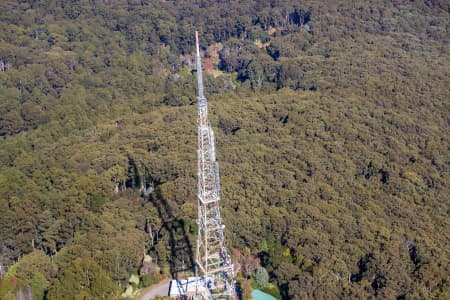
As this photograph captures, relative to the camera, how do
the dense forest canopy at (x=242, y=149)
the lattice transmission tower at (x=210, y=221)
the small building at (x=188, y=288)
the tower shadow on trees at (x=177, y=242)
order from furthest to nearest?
the tower shadow on trees at (x=177, y=242) → the dense forest canopy at (x=242, y=149) → the small building at (x=188, y=288) → the lattice transmission tower at (x=210, y=221)

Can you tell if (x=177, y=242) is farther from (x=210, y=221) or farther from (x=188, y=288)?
(x=210, y=221)

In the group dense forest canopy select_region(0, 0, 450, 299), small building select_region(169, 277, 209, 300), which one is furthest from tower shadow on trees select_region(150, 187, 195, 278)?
small building select_region(169, 277, 209, 300)

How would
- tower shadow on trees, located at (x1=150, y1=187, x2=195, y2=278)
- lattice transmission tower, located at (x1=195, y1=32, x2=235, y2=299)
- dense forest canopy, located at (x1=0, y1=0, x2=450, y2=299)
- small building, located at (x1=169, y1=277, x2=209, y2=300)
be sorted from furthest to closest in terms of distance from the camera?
tower shadow on trees, located at (x1=150, y1=187, x2=195, y2=278) < dense forest canopy, located at (x1=0, y1=0, x2=450, y2=299) < small building, located at (x1=169, y1=277, x2=209, y2=300) < lattice transmission tower, located at (x1=195, y1=32, x2=235, y2=299)

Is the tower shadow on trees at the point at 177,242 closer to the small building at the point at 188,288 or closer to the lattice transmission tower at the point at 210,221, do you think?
the small building at the point at 188,288

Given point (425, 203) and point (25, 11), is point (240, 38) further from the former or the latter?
point (425, 203)

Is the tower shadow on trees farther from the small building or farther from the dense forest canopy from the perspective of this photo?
the small building

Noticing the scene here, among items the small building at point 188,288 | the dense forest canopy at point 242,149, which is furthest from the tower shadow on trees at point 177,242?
the small building at point 188,288
